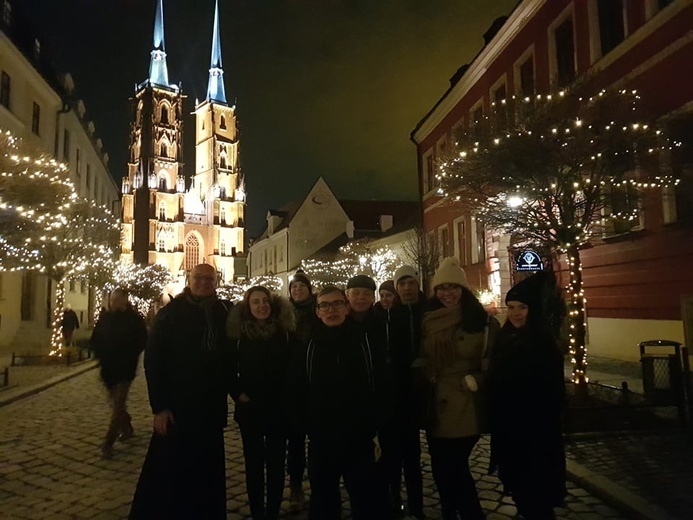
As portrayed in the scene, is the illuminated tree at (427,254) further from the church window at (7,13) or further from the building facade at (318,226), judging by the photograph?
the building facade at (318,226)

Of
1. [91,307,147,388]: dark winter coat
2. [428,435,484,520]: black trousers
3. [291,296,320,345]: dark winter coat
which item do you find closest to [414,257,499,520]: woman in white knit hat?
[428,435,484,520]: black trousers

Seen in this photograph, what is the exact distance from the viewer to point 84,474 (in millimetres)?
6195

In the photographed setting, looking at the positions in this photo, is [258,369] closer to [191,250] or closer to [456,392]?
[456,392]

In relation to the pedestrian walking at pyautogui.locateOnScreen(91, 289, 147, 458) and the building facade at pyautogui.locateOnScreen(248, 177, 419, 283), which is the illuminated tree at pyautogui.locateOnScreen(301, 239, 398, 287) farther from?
the pedestrian walking at pyautogui.locateOnScreen(91, 289, 147, 458)

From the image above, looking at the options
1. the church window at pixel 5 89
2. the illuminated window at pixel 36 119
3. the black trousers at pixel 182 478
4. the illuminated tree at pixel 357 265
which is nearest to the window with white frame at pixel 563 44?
the black trousers at pixel 182 478

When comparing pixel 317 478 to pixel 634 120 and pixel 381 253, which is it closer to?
pixel 634 120

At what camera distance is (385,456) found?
4.82 metres

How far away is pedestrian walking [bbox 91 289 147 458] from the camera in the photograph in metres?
7.18

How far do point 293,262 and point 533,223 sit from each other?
57.1 m

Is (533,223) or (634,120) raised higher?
(634,120)

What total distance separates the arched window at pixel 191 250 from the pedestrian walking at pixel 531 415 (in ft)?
293

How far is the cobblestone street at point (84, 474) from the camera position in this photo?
16.7 ft

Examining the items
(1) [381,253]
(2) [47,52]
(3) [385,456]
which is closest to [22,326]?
(2) [47,52]

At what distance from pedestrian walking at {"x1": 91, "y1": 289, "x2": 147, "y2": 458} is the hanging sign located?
9001mm
